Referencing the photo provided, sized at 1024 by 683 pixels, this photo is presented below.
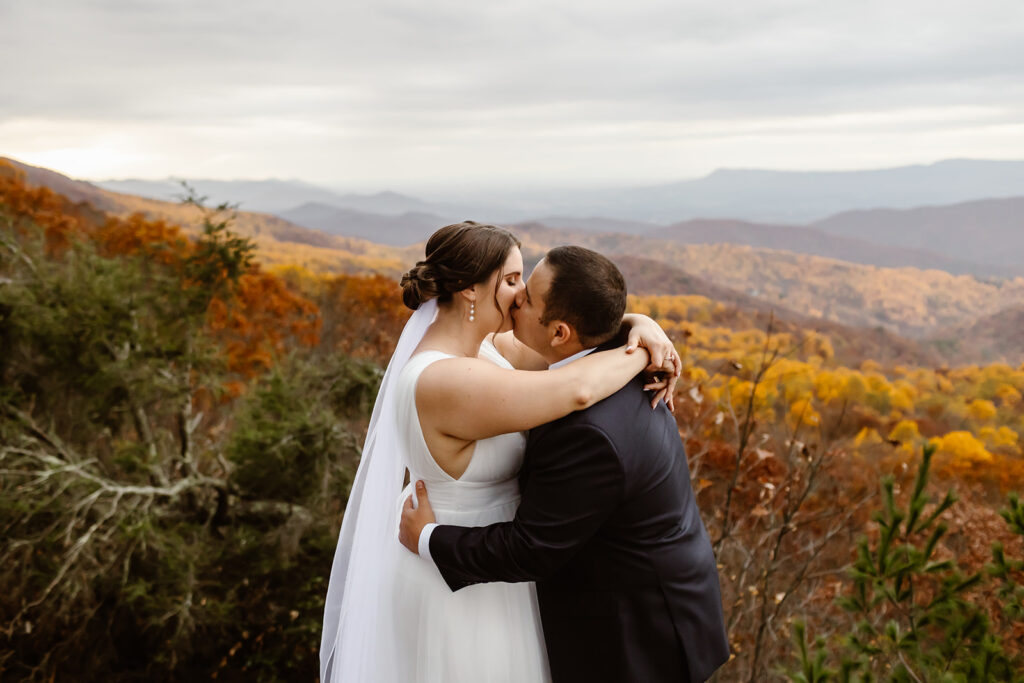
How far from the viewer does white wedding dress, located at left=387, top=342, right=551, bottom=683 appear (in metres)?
2.06

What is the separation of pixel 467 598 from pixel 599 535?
0.48 meters

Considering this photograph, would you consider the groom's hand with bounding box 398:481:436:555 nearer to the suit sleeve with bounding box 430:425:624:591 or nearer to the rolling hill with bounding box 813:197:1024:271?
the suit sleeve with bounding box 430:425:624:591

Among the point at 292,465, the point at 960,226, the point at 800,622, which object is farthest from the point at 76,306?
the point at 960,226

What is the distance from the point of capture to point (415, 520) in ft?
6.86

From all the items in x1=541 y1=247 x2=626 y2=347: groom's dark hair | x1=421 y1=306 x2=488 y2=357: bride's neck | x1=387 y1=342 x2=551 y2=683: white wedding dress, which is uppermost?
x1=541 y1=247 x2=626 y2=347: groom's dark hair

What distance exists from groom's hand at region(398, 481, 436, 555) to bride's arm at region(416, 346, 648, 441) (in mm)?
262

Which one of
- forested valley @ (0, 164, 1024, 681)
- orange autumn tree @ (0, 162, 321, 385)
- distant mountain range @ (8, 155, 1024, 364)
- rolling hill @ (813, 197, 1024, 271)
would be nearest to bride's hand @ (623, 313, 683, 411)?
forested valley @ (0, 164, 1024, 681)

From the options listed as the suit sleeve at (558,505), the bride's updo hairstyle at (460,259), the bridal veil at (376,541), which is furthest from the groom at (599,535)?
the bridal veil at (376,541)

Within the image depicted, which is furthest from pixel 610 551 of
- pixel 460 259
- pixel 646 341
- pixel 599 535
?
pixel 460 259

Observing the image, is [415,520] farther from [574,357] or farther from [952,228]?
[952,228]

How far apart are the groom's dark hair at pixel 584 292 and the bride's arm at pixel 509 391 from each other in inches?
3.5

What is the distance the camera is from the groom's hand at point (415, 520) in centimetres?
207

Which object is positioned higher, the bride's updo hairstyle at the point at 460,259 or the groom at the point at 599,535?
the bride's updo hairstyle at the point at 460,259

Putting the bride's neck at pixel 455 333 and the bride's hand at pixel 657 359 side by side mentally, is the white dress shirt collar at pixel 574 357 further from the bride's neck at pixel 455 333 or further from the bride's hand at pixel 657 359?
the bride's neck at pixel 455 333
